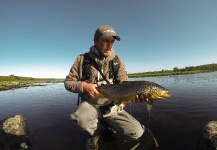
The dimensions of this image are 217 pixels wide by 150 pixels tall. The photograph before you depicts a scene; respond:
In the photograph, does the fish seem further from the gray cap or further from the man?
the gray cap

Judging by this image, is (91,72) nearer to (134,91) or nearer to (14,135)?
(134,91)

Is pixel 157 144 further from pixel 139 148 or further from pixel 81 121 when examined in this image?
pixel 81 121

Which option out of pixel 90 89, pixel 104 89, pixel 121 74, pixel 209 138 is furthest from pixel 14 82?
pixel 209 138

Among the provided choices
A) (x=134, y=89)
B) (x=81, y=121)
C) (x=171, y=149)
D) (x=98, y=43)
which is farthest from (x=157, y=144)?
(x=98, y=43)

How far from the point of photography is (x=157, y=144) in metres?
5.48

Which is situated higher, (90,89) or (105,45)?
(105,45)

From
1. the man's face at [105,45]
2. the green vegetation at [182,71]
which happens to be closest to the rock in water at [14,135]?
the man's face at [105,45]

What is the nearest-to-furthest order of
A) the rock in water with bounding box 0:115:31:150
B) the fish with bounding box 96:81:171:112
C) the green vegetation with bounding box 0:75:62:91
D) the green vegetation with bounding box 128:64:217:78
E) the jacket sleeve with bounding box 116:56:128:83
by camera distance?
the fish with bounding box 96:81:171:112 → the jacket sleeve with bounding box 116:56:128:83 → the rock in water with bounding box 0:115:31:150 → the green vegetation with bounding box 0:75:62:91 → the green vegetation with bounding box 128:64:217:78

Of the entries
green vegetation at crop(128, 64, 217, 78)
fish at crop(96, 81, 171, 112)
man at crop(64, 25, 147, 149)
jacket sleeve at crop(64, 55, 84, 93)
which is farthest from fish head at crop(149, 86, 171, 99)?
green vegetation at crop(128, 64, 217, 78)

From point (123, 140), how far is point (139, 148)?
70 centimetres

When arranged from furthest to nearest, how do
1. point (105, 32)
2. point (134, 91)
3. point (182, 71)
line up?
point (182, 71)
point (105, 32)
point (134, 91)

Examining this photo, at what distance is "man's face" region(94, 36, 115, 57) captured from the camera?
519 cm

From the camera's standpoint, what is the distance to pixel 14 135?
20.7 feet

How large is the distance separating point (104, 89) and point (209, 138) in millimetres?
3101
